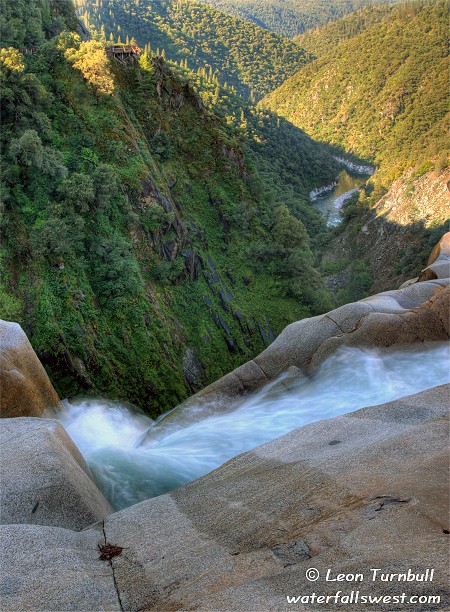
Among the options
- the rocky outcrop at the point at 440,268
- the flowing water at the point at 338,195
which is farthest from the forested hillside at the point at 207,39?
the rocky outcrop at the point at 440,268

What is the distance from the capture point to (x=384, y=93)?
11588cm

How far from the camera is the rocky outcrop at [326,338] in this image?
15.8 meters

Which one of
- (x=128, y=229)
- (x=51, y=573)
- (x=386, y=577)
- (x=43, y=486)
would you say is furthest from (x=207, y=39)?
(x=386, y=577)

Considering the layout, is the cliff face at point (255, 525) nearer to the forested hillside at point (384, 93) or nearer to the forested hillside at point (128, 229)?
the forested hillside at point (128, 229)

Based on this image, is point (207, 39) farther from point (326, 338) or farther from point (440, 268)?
point (326, 338)

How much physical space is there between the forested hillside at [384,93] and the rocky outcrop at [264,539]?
225 feet

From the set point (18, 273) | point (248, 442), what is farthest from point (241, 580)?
point (18, 273)

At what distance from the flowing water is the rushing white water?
73699 millimetres

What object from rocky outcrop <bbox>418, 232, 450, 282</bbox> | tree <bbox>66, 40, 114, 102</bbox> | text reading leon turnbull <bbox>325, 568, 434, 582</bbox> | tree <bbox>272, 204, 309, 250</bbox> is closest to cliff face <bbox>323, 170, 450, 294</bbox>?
tree <bbox>272, 204, 309, 250</bbox>

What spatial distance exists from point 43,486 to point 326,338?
37.9ft

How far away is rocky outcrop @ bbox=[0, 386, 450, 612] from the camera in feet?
16.0

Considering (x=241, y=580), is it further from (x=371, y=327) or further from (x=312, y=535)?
(x=371, y=327)

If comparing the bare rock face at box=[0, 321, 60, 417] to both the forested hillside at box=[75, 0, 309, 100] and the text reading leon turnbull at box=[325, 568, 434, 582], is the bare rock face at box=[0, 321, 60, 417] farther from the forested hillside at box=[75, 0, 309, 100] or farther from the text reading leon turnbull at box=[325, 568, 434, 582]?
the forested hillside at box=[75, 0, 309, 100]

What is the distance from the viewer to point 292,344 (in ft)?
57.7
